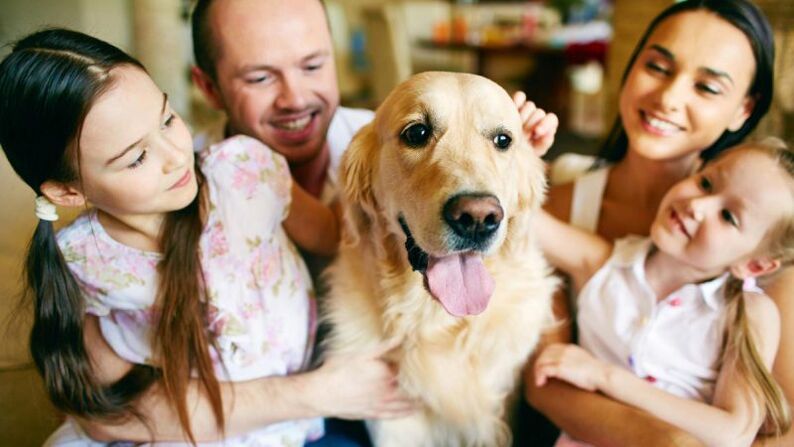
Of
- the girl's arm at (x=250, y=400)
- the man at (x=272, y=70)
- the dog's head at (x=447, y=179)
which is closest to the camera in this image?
the dog's head at (x=447, y=179)

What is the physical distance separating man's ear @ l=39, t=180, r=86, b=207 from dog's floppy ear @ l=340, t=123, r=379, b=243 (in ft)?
1.78

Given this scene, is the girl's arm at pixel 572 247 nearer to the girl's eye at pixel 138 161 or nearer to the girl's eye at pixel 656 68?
the girl's eye at pixel 656 68

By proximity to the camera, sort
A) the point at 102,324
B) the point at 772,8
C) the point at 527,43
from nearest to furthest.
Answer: the point at 102,324 → the point at 772,8 → the point at 527,43

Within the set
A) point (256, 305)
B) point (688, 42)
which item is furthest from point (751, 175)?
point (256, 305)

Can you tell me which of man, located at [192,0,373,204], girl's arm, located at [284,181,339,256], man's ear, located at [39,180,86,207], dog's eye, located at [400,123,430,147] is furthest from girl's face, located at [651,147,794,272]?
man's ear, located at [39,180,86,207]

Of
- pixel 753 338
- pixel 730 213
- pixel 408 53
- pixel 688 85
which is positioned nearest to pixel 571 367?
pixel 753 338

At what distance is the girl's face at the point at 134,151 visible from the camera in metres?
Answer: 1.00

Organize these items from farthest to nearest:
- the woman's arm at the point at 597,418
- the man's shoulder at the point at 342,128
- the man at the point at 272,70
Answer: the man's shoulder at the point at 342,128, the man at the point at 272,70, the woman's arm at the point at 597,418

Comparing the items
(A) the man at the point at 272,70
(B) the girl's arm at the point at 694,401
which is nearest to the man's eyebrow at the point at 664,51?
(B) the girl's arm at the point at 694,401

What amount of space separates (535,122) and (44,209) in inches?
40.1

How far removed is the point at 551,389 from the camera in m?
1.38

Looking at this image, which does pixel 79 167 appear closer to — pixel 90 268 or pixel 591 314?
pixel 90 268

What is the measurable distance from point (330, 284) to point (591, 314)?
662 millimetres

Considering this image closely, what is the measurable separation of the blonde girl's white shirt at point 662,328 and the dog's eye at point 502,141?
44 centimetres
